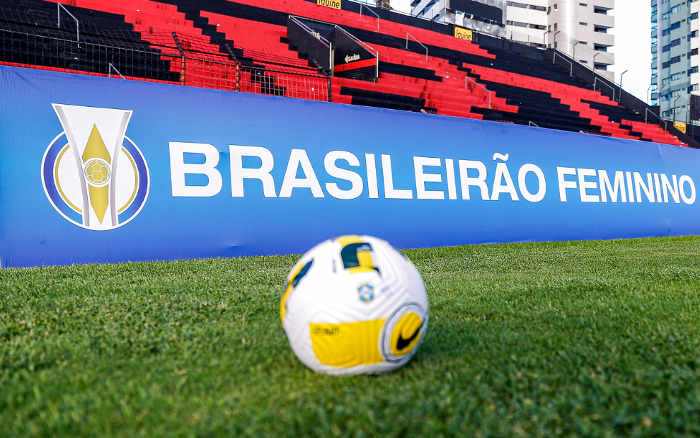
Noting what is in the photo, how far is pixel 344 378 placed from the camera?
1947 millimetres

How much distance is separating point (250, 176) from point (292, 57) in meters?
8.27

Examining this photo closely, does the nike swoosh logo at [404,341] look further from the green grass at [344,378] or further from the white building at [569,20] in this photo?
the white building at [569,20]

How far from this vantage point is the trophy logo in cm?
501

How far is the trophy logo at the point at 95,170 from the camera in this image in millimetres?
5008

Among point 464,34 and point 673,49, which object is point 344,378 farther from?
point 673,49

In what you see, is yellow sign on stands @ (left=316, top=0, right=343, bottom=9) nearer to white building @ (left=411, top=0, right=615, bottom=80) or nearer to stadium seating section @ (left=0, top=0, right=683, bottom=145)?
stadium seating section @ (left=0, top=0, right=683, bottom=145)

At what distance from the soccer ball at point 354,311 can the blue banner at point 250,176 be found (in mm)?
3864

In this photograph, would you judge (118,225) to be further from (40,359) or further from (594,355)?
(594,355)

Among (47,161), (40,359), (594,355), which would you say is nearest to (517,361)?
(594,355)

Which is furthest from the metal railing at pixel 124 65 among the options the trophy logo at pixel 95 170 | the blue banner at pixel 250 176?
the trophy logo at pixel 95 170

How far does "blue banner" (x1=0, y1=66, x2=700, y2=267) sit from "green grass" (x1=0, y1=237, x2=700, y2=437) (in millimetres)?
1299

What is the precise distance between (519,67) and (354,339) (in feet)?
65.1

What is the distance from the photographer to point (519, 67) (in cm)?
1950

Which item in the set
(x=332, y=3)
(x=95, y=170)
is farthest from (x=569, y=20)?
(x=95, y=170)
